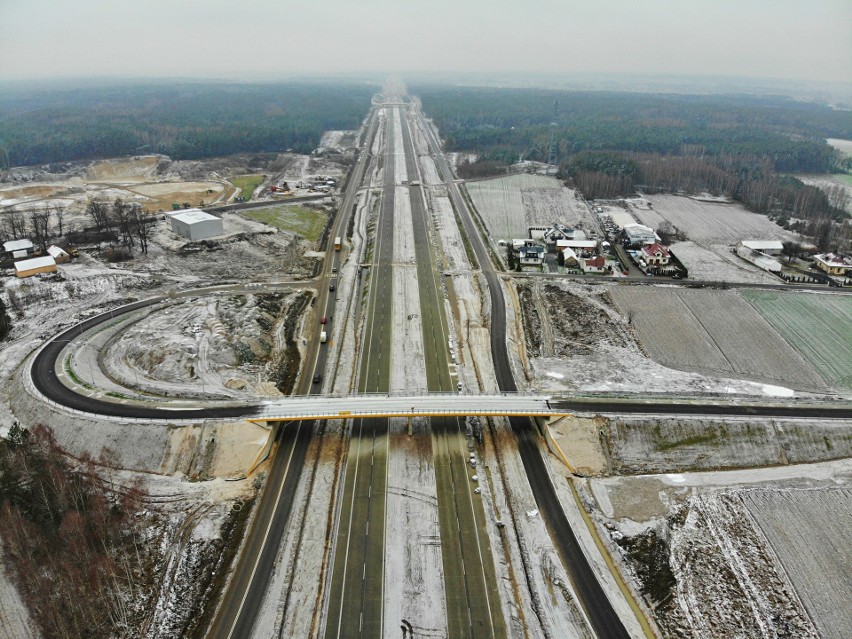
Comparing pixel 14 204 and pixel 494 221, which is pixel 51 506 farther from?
pixel 14 204

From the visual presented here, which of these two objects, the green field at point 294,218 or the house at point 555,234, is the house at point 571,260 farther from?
the green field at point 294,218

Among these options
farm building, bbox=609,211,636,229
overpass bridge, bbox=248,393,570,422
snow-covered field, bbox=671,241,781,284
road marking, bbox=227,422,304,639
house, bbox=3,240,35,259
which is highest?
farm building, bbox=609,211,636,229

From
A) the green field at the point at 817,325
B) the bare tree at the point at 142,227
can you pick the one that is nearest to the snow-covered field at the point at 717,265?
the green field at the point at 817,325

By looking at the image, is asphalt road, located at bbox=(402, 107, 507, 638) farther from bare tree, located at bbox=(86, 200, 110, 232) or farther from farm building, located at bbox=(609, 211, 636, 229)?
bare tree, located at bbox=(86, 200, 110, 232)

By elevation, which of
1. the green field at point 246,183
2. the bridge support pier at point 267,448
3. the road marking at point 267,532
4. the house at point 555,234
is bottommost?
the road marking at point 267,532

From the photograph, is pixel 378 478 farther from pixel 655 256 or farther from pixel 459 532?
pixel 655 256

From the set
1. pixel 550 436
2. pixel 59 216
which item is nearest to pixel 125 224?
pixel 59 216

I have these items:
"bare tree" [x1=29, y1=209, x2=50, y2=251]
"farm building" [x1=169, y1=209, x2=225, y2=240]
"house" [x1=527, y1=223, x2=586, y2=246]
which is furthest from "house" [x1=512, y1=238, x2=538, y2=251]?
"bare tree" [x1=29, y1=209, x2=50, y2=251]
